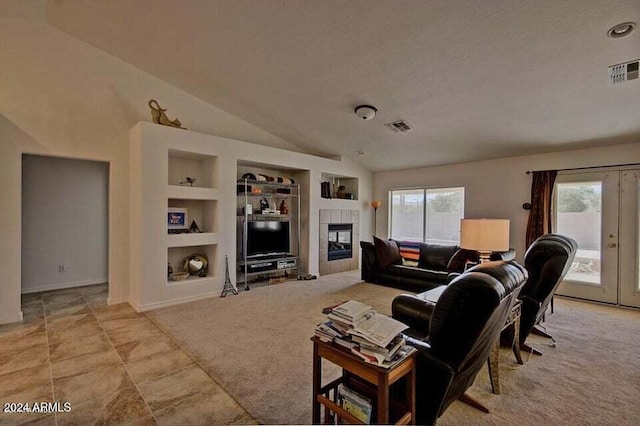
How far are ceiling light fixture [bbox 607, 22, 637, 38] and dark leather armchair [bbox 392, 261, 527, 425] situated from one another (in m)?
2.34

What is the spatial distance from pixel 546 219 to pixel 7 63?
7936 millimetres

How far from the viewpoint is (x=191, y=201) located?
16.7 ft

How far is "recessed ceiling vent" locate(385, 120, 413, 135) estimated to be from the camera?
4609 millimetres

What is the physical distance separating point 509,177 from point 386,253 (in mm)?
2661

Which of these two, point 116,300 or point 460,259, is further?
point 460,259

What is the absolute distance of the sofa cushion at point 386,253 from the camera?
17.6 ft

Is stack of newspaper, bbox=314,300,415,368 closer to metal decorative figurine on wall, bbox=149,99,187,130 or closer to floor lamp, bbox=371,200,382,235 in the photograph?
metal decorative figurine on wall, bbox=149,99,187,130

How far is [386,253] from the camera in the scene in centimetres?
538

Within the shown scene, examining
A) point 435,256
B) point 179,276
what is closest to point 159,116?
point 179,276

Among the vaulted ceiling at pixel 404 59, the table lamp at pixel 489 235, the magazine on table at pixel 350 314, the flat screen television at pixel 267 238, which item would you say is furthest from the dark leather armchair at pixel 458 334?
the flat screen television at pixel 267 238

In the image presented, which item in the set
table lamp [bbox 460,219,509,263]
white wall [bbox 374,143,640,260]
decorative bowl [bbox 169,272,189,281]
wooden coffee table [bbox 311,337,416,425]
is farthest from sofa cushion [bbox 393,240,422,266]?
wooden coffee table [bbox 311,337,416,425]

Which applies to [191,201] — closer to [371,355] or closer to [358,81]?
[358,81]

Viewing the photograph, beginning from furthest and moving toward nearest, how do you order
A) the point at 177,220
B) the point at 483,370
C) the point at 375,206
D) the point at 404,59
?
the point at 375,206, the point at 177,220, the point at 404,59, the point at 483,370

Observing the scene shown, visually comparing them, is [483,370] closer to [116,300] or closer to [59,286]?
[116,300]
